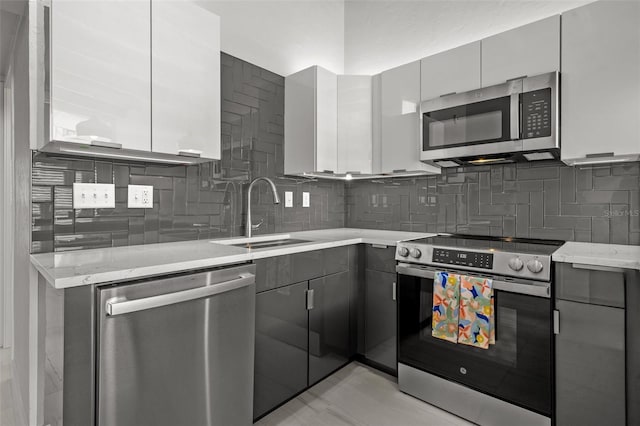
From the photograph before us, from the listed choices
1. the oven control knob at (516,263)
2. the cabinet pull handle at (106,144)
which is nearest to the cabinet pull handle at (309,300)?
the oven control knob at (516,263)

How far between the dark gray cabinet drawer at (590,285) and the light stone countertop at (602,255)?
34 mm

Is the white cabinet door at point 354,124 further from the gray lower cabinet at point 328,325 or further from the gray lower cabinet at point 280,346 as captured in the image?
the gray lower cabinet at point 280,346

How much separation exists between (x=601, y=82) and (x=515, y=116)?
405 millimetres

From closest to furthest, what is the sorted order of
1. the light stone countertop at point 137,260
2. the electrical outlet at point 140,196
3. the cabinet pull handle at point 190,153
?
the light stone countertop at point 137,260 → the cabinet pull handle at point 190,153 → the electrical outlet at point 140,196

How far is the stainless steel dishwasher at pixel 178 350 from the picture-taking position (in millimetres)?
1224

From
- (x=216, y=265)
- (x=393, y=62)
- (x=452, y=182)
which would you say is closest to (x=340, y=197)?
(x=452, y=182)

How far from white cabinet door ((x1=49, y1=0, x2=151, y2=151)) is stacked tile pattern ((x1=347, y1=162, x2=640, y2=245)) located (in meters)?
2.01

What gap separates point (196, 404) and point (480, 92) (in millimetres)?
2260

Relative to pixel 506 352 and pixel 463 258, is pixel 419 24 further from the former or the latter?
pixel 506 352

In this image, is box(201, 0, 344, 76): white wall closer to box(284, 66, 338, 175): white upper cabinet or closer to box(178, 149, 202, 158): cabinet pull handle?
box(284, 66, 338, 175): white upper cabinet

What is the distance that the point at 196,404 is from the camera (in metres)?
1.46

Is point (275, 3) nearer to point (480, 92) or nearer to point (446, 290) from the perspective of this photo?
point (480, 92)

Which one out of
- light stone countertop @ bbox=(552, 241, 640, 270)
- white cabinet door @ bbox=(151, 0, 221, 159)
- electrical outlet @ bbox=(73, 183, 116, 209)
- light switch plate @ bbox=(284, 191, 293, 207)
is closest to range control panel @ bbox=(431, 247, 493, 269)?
light stone countertop @ bbox=(552, 241, 640, 270)

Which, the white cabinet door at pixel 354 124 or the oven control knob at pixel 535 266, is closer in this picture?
the oven control knob at pixel 535 266
